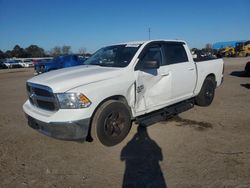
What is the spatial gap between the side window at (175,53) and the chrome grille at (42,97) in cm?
270

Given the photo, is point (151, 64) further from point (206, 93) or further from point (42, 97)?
point (206, 93)

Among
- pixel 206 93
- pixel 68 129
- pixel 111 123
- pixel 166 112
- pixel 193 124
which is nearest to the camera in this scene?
pixel 68 129

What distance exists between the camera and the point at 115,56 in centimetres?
472

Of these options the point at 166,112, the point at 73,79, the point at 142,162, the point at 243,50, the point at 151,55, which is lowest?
the point at 142,162

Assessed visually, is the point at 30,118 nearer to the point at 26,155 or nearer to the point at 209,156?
the point at 26,155

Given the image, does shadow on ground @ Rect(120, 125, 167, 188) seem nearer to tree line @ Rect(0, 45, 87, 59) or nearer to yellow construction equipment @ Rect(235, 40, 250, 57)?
yellow construction equipment @ Rect(235, 40, 250, 57)

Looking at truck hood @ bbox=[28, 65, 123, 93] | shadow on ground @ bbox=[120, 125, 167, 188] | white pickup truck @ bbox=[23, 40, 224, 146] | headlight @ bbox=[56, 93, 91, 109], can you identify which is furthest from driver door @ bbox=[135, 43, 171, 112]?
headlight @ bbox=[56, 93, 91, 109]

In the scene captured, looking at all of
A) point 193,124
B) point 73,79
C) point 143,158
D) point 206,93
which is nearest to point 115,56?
point 73,79

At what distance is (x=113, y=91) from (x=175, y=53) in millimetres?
2253

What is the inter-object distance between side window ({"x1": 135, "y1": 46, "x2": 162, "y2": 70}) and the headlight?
1363mm

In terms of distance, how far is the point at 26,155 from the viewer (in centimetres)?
380

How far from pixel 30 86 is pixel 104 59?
1707 mm

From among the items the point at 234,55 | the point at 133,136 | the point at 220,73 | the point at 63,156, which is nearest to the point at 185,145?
the point at 133,136

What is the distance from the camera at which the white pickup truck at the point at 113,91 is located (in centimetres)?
341
